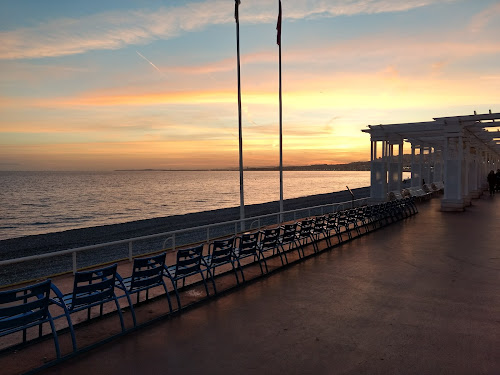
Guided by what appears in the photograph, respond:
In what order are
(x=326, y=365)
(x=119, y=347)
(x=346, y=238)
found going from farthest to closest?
(x=346, y=238) < (x=119, y=347) < (x=326, y=365)

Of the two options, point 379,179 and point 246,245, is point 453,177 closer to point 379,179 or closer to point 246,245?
point 379,179

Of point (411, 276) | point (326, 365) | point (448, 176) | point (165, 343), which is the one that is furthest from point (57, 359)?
point (448, 176)

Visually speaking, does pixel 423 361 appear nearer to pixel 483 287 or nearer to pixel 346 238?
pixel 483 287

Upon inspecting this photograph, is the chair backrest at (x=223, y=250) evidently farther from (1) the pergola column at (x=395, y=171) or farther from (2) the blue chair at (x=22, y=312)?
(1) the pergola column at (x=395, y=171)

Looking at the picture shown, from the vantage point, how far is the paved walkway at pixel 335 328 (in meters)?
4.52

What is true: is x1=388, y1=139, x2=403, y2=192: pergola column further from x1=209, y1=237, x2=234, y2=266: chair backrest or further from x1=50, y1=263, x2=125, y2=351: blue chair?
x1=50, y1=263, x2=125, y2=351: blue chair

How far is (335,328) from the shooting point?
5.60 m

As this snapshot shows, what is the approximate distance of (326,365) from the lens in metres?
4.52

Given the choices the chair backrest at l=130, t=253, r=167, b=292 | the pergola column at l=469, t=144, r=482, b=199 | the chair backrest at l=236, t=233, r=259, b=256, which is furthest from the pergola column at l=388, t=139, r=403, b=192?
the chair backrest at l=130, t=253, r=167, b=292

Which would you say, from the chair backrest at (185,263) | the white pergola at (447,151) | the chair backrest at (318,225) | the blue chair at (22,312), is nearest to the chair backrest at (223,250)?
the chair backrest at (185,263)

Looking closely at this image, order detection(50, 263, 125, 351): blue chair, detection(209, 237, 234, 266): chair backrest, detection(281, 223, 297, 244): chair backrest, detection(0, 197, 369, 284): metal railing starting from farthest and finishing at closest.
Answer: detection(281, 223, 297, 244): chair backrest < detection(209, 237, 234, 266): chair backrest < detection(0, 197, 369, 284): metal railing < detection(50, 263, 125, 351): blue chair

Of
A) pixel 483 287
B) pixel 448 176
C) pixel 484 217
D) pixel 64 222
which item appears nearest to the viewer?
pixel 483 287

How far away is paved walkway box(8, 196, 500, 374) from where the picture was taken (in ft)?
14.8

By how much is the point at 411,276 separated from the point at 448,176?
1650 cm
